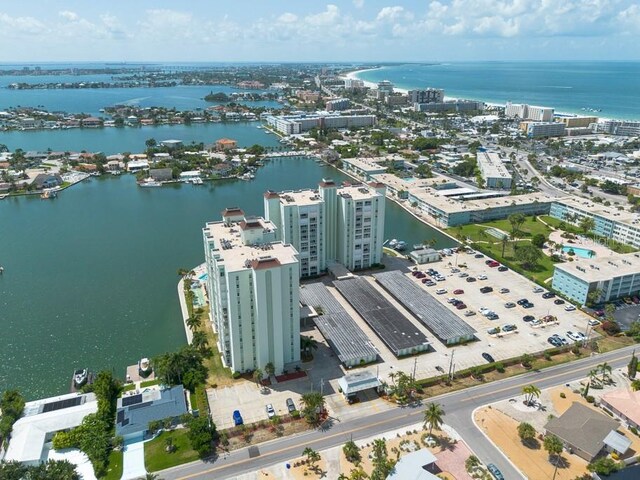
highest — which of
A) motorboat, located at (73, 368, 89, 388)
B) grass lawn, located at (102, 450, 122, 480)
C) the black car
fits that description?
the black car

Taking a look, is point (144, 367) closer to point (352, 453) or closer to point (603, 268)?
point (352, 453)

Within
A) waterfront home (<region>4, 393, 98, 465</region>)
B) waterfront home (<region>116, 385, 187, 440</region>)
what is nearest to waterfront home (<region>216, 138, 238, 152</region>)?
waterfront home (<region>4, 393, 98, 465</region>)

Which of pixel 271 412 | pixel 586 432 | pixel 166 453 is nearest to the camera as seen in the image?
pixel 166 453

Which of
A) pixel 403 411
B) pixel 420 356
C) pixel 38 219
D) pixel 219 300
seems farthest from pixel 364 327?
pixel 38 219

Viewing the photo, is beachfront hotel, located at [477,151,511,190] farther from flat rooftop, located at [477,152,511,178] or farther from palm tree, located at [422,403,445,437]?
palm tree, located at [422,403,445,437]

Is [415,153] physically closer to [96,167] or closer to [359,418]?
[96,167]

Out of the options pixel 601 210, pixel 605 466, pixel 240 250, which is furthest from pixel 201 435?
pixel 601 210

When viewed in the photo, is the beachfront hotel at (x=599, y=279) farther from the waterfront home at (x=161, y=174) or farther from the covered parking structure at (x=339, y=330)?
the waterfront home at (x=161, y=174)
